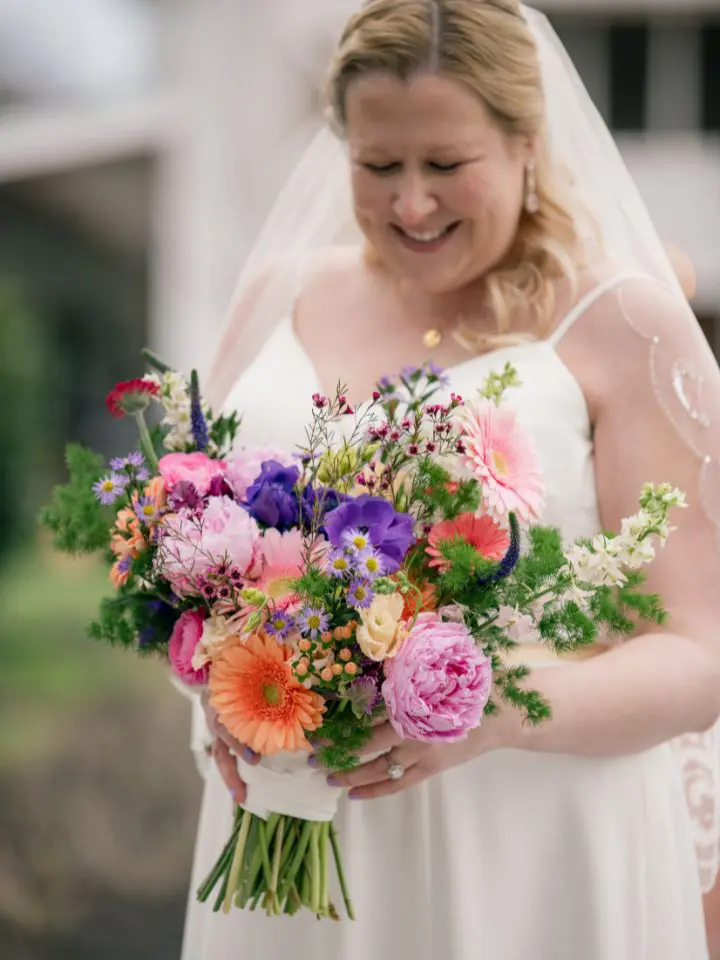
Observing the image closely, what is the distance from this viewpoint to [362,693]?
149cm

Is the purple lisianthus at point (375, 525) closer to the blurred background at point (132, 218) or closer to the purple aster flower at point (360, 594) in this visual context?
the purple aster flower at point (360, 594)

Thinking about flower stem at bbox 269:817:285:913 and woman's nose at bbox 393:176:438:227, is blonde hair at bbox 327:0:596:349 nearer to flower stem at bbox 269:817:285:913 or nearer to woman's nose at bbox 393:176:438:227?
woman's nose at bbox 393:176:438:227

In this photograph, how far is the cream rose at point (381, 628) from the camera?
140 centimetres

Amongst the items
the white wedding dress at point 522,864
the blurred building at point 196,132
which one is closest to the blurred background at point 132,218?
the blurred building at point 196,132

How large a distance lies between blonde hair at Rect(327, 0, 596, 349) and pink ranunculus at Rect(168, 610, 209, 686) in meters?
0.80

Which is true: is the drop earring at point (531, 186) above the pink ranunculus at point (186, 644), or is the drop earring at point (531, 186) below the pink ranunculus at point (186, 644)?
above

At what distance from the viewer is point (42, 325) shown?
12.4 m

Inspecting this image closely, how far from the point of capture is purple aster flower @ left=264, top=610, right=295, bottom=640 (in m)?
1.42

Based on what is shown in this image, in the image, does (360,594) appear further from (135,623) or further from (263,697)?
(135,623)

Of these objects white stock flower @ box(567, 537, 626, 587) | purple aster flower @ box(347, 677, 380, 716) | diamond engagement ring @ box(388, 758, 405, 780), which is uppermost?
white stock flower @ box(567, 537, 626, 587)

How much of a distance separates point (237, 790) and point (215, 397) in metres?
0.91

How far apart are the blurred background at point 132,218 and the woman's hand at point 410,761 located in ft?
11.6

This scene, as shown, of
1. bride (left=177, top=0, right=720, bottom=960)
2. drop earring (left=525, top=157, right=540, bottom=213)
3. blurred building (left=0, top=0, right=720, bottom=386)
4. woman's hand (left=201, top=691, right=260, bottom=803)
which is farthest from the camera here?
blurred building (left=0, top=0, right=720, bottom=386)

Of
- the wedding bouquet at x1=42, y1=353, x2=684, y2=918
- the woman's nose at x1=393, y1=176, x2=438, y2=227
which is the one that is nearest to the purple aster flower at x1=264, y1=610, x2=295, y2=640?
the wedding bouquet at x1=42, y1=353, x2=684, y2=918
